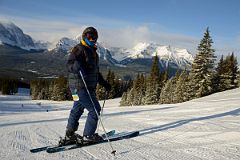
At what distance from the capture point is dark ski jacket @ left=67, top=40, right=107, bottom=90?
19.8 ft

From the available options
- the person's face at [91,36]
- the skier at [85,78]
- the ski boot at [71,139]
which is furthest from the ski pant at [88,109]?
the person's face at [91,36]

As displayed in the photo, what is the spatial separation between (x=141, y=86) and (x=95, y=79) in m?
65.6

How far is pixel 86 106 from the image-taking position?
6.29m

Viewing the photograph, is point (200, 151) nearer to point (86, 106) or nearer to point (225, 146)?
point (225, 146)

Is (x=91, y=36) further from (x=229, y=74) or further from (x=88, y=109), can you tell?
(x=229, y=74)

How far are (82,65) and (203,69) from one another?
3925 centimetres

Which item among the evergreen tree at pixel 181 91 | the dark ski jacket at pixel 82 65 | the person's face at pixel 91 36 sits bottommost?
the evergreen tree at pixel 181 91

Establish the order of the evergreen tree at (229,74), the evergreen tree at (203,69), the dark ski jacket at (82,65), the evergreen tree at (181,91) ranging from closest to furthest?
the dark ski jacket at (82,65) < the evergreen tree at (203,69) < the evergreen tree at (181,91) < the evergreen tree at (229,74)

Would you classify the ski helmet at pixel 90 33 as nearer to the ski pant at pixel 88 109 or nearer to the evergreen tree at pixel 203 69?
the ski pant at pixel 88 109

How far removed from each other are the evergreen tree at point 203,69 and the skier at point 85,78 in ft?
125

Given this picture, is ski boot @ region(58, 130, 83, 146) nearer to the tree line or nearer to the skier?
the skier

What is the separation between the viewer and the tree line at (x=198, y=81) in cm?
4331

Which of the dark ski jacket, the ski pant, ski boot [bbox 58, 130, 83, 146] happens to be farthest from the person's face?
ski boot [bbox 58, 130, 83, 146]

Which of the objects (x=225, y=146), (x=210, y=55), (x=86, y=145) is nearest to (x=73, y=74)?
(x=86, y=145)
